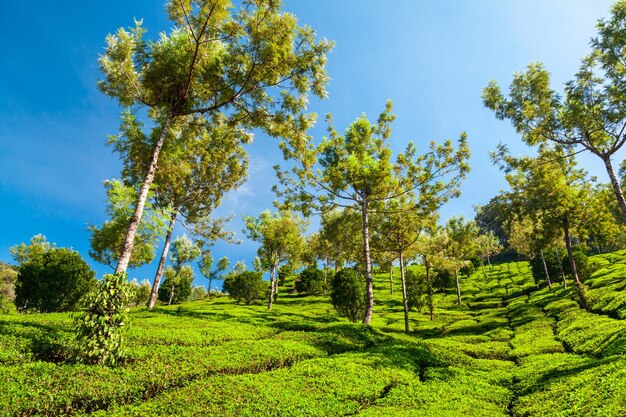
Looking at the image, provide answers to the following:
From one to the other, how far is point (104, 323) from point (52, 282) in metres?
27.8

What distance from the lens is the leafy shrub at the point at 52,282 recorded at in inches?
1228

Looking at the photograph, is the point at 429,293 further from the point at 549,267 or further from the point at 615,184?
the point at 549,267

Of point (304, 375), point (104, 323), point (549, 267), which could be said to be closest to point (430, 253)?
point (549, 267)

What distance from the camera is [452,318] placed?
36.5 meters

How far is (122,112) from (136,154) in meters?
4.55

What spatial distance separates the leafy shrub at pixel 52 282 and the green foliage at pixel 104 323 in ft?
86.0

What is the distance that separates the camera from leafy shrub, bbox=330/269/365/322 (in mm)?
30156

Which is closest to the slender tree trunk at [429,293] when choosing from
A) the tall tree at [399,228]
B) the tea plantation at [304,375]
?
the tall tree at [399,228]

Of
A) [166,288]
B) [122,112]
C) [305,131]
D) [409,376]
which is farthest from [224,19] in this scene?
[166,288]

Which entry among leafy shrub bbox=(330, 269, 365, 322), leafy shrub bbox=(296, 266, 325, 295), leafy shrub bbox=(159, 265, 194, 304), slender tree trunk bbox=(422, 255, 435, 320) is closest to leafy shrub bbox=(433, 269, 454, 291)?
leafy shrub bbox=(296, 266, 325, 295)

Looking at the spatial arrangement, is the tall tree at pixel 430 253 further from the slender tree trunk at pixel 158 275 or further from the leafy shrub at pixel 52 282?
the leafy shrub at pixel 52 282

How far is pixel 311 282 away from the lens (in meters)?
62.9

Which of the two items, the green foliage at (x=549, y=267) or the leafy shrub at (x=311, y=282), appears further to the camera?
the leafy shrub at (x=311, y=282)

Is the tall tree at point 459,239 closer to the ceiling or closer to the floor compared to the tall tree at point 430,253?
closer to the ceiling
